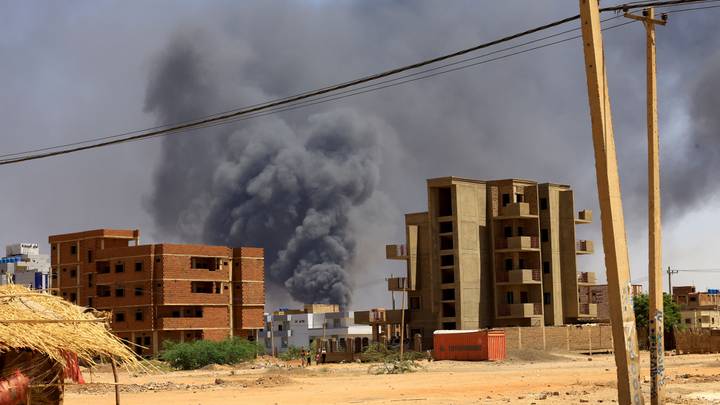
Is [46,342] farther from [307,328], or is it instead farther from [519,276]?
[307,328]

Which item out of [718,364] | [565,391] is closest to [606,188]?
[565,391]

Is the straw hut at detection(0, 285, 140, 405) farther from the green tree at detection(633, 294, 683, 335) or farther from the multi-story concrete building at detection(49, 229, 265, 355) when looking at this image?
the green tree at detection(633, 294, 683, 335)

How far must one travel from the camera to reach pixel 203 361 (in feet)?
297

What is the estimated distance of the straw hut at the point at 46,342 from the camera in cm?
1792

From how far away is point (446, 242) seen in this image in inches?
4028

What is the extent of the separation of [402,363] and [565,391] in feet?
94.3

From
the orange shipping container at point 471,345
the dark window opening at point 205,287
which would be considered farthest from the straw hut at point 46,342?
the dark window opening at point 205,287

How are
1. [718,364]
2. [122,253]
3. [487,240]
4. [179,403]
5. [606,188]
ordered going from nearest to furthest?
[606,188], [179,403], [718,364], [487,240], [122,253]

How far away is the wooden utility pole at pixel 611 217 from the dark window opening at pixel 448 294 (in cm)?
8151

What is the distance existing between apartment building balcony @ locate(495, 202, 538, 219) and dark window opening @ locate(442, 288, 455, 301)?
871 centimetres

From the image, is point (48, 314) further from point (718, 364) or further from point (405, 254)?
point (405, 254)

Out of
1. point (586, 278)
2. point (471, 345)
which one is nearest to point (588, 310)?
point (586, 278)

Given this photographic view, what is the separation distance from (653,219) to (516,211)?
7737 centimetres

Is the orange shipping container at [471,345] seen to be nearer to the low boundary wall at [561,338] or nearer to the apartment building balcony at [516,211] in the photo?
the low boundary wall at [561,338]
